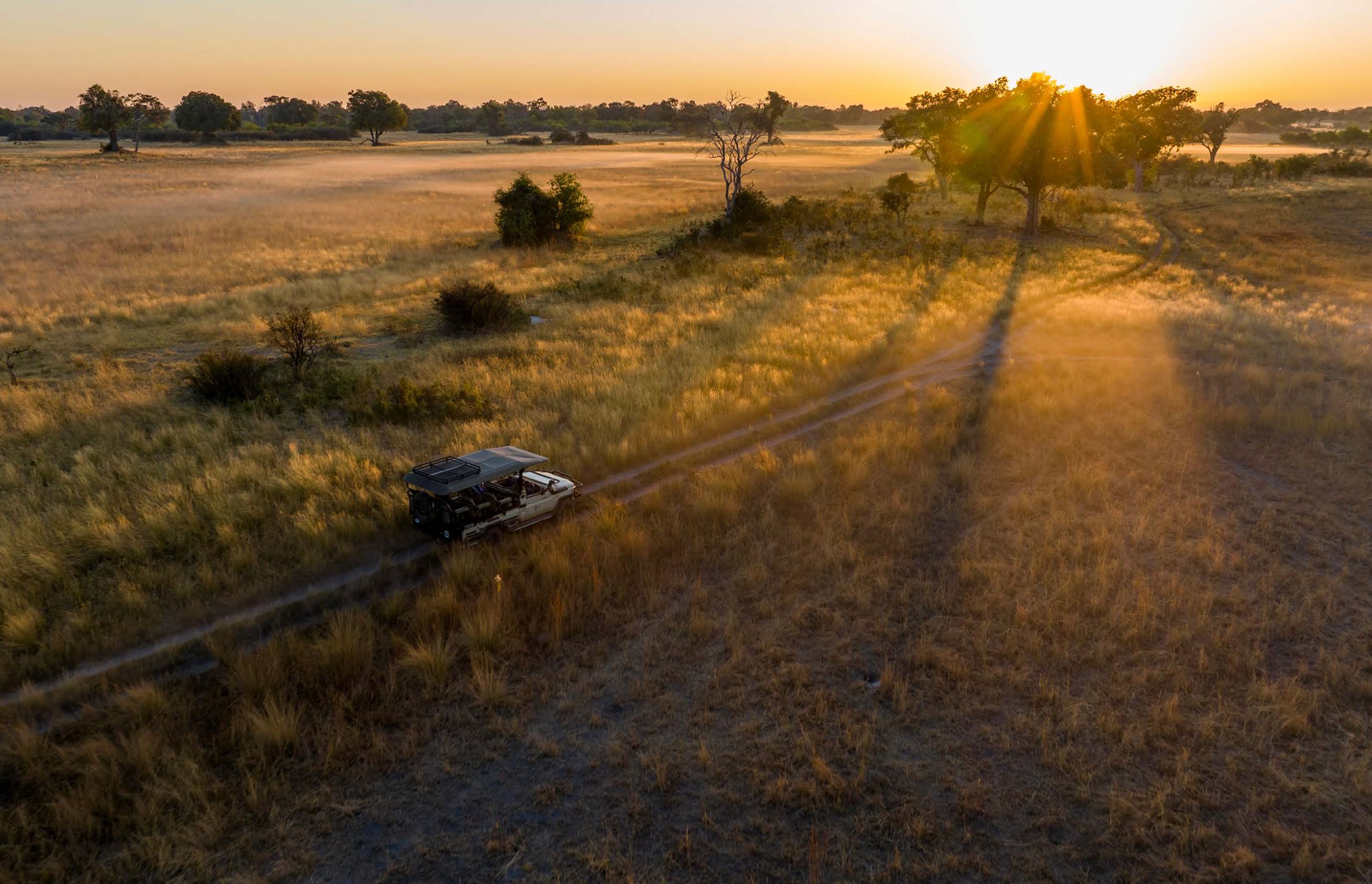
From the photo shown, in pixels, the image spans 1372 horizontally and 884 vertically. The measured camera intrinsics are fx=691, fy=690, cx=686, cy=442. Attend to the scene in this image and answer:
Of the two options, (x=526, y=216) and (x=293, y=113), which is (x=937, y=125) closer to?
(x=526, y=216)

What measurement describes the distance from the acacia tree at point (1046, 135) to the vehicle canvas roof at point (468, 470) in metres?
40.6

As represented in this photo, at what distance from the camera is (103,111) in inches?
3433

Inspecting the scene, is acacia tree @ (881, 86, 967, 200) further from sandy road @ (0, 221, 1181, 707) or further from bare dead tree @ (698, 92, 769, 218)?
sandy road @ (0, 221, 1181, 707)

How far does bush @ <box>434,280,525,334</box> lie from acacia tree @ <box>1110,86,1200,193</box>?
187 ft

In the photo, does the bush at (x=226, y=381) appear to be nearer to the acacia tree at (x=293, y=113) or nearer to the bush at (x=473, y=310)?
the bush at (x=473, y=310)

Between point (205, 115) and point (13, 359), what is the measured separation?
128 meters

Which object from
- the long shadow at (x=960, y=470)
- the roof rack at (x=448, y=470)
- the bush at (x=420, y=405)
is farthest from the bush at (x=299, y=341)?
the long shadow at (x=960, y=470)

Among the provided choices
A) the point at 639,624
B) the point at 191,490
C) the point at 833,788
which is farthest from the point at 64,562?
the point at 833,788

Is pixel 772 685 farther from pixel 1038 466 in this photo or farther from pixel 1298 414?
pixel 1298 414

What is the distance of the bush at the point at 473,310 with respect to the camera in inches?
840

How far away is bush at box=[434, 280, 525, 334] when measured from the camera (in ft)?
70.0

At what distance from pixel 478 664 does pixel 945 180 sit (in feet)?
228

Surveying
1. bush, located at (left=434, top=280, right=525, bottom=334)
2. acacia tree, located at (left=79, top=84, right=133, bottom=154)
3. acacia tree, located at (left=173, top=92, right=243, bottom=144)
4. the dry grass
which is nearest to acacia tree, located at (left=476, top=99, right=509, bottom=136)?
acacia tree, located at (left=173, top=92, right=243, bottom=144)

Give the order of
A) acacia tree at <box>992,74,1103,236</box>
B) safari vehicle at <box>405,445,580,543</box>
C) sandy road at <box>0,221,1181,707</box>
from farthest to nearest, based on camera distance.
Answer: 1. acacia tree at <box>992,74,1103,236</box>
2. safari vehicle at <box>405,445,580,543</box>
3. sandy road at <box>0,221,1181,707</box>
